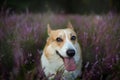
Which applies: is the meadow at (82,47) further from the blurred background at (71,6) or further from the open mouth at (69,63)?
the blurred background at (71,6)

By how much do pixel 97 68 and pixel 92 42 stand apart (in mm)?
587

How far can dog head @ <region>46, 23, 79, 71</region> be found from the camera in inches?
181

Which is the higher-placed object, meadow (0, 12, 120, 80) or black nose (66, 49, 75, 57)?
black nose (66, 49, 75, 57)

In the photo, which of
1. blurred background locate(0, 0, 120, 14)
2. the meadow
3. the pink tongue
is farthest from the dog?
blurred background locate(0, 0, 120, 14)

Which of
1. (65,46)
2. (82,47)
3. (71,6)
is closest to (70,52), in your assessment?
(65,46)

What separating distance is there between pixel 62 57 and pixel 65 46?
0.16 meters

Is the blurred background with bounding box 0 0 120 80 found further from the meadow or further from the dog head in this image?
the dog head

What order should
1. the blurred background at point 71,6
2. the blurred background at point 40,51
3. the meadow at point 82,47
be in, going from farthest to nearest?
1. the blurred background at point 71,6
2. the meadow at point 82,47
3. the blurred background at point 40,51

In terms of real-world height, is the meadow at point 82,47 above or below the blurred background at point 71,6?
above

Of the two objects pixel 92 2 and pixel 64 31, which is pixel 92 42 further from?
pixel 92 2

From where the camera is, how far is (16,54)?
13.2 feet

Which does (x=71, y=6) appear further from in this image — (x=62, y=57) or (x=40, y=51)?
(x=62, y=57)

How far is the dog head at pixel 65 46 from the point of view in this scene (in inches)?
181

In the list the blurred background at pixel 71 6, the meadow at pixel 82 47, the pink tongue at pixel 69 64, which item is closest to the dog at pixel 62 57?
the pink tongue at pixel 69 64
